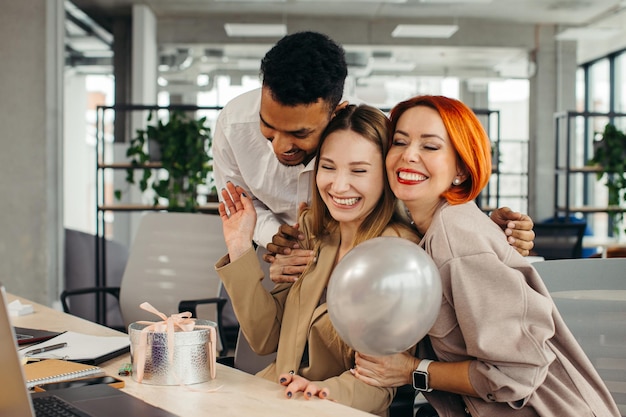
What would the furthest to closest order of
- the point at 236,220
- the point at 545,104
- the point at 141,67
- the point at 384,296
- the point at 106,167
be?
the point at 545,104 < the point at 141,67 < the point at 106,167 < the point at 236,220 < the point at 384,296

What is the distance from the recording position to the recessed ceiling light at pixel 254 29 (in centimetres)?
564

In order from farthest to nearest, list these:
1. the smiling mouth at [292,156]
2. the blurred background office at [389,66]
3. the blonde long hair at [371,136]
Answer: the blurred background office at [389,66] → the smiling mouth at [292,156] → the blonde long hair at [371,136]

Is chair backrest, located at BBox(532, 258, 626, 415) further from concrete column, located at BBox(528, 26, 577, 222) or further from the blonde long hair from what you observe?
concrete column, located at BBox(528, 26, 577, 222)

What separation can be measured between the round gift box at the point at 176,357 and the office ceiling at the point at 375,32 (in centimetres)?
434

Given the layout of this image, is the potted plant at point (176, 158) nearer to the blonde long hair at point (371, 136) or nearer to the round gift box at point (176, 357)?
the blonde long hair at point (371, 136)

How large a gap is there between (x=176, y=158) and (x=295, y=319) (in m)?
3.16

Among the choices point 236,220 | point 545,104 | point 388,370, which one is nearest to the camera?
point 388,370

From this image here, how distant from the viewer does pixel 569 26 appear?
19.1 feet

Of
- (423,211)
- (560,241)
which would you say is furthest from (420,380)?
(560,241)

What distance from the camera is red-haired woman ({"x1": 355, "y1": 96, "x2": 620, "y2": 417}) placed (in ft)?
4.71

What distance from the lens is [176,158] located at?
482cm

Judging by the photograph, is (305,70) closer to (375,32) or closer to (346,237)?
(346,237)

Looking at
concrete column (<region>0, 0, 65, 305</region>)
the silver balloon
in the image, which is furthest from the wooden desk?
concrete column (<region>0, 0, 65, 305</region>)

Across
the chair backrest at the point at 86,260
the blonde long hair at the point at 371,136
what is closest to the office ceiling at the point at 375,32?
the chair backrest at the point at 86,260
